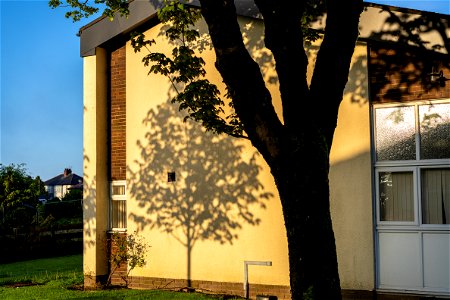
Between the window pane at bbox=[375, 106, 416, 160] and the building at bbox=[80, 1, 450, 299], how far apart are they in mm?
18

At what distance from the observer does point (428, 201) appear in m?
10.8

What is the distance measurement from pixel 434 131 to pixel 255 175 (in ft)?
11.3

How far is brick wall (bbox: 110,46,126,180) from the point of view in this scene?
562 inches

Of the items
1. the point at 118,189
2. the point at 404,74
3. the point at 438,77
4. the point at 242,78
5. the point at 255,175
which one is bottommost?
the point at 118,189

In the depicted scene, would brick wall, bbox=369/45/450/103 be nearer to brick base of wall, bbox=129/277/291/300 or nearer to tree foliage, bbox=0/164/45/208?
brick base of wall, bbox=129/277/291/300

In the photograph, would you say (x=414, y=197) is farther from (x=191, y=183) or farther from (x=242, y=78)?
(x=242, y=78)

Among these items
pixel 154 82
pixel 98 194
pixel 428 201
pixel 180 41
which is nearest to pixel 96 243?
pixel 98 194

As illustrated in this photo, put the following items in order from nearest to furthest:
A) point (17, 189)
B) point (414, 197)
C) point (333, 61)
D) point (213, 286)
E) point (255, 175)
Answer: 1. point (333, 61)
2. point (414, 197)
3. point (255, 175)
4. point (213, 286)
5. point (17, 189)

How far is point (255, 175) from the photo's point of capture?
12312 millimetres

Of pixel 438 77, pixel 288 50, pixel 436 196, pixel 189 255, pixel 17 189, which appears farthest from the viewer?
pixel 17 189

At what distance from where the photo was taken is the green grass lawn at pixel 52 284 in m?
12.6

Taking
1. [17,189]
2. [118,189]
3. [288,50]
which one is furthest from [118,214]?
[17,189]

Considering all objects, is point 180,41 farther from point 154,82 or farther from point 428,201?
point 428,201

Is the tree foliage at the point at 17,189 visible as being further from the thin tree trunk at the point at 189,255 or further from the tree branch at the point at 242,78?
the tree branch at the point at 242,78
